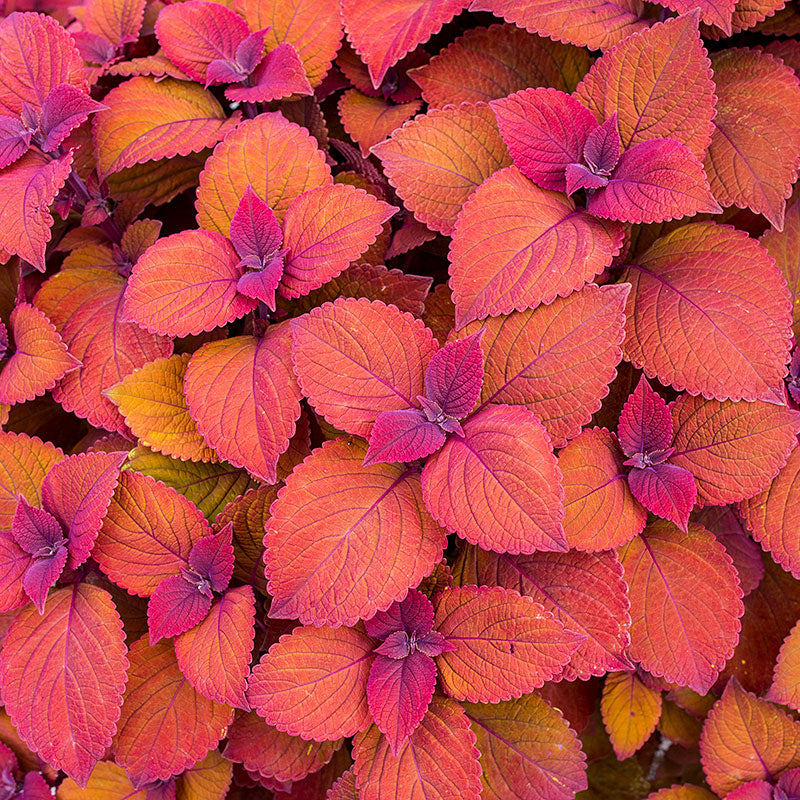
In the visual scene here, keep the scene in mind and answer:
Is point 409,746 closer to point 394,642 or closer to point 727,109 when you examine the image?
point 394,642

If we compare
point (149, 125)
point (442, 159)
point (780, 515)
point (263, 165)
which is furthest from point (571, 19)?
point (780, 515)

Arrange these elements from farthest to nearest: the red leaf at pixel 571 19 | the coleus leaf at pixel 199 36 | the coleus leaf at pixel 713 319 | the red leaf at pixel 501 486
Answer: the coleus leaf at pixel 199 36, the red leaf at pixel 571 19, the coleus leaf at pixel 713 319, the red leaf at pixel 501 486

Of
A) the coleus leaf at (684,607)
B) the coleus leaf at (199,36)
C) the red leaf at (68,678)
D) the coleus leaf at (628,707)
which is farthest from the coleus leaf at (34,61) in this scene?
the coleus leaf at (628,707)

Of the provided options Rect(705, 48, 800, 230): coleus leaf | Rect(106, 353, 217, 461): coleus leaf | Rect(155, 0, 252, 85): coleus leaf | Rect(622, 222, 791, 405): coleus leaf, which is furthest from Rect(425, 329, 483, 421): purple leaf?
Rect(155, 0, 252, 85): coleus leaf

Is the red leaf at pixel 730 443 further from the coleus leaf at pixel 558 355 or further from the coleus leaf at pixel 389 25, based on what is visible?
the coleus leaf at pixel 389 25

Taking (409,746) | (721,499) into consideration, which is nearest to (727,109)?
(721,499)

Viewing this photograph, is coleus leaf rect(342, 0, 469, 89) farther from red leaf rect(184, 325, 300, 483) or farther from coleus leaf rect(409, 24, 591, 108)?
red leaf rect(184, 325, 300, 483)

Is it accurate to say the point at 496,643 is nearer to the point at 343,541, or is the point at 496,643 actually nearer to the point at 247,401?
the point at 343,541
